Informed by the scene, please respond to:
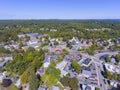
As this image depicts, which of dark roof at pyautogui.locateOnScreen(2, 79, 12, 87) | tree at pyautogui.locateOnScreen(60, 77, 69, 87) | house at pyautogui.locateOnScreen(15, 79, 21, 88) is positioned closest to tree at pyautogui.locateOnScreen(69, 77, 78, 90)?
tree at pyautogui.locateOnScreen(60, 77, 69, 87)

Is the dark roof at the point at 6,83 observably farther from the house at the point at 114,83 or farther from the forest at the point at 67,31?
the forest at the point at 67,31

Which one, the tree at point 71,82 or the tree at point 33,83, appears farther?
the tree at point 71,82

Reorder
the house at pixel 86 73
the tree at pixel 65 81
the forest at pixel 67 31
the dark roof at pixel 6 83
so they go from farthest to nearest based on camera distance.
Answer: the forest at pixel 67 31 < the house at pixel 86 73 < the dark roof at pixel 6 83 < the tree at pixel 65 81

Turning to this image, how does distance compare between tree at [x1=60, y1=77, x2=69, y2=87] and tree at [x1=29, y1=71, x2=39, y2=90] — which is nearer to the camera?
tree at [x1=29, y1=71, x2=39, y2=90]

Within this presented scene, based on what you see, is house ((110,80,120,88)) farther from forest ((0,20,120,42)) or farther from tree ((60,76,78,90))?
forest ((0,20,120,42))

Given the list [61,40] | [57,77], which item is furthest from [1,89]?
[61,40]

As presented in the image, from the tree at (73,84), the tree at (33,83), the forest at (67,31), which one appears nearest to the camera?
the tree at (33,83)

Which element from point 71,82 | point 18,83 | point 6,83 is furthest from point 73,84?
point 6,83

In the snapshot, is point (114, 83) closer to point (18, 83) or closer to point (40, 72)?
point (40, 72)

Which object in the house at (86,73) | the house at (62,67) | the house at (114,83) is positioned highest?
the house at (62,67)

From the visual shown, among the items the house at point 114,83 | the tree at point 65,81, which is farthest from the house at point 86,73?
the tree at point 65,81

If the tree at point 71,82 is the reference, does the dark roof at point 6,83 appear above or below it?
below

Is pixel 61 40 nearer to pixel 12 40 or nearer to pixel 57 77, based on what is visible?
pixel 12 40
